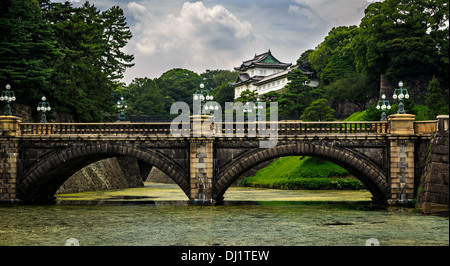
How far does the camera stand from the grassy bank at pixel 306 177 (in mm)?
48188

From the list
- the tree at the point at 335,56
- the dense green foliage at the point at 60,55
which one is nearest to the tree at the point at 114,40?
the dense green foliage at the point at 60,55

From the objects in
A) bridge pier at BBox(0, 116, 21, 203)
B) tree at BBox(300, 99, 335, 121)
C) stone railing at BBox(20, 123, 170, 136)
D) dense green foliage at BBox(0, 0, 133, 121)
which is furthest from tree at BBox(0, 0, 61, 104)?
tree at BBox(300, 99, 335, 121)

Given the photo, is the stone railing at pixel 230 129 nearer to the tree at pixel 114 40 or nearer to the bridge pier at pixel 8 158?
the bridge pier at pixel 8 158

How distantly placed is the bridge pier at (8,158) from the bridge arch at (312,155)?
41.4 ft

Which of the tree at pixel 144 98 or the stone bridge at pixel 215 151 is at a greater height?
the tree at pixel 144 98

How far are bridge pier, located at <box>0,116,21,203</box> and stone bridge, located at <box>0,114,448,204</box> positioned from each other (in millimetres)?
58

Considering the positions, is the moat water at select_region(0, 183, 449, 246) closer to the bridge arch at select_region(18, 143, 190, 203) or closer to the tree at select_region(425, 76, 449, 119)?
the bridge arch at select_region(18, 143, 190, 203)

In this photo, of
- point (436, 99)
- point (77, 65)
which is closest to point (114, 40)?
point (77, 65)

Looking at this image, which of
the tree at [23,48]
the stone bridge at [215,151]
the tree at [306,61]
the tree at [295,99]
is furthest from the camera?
the tree at [306,61]

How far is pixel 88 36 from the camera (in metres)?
52.5

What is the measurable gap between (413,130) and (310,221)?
429 inches
